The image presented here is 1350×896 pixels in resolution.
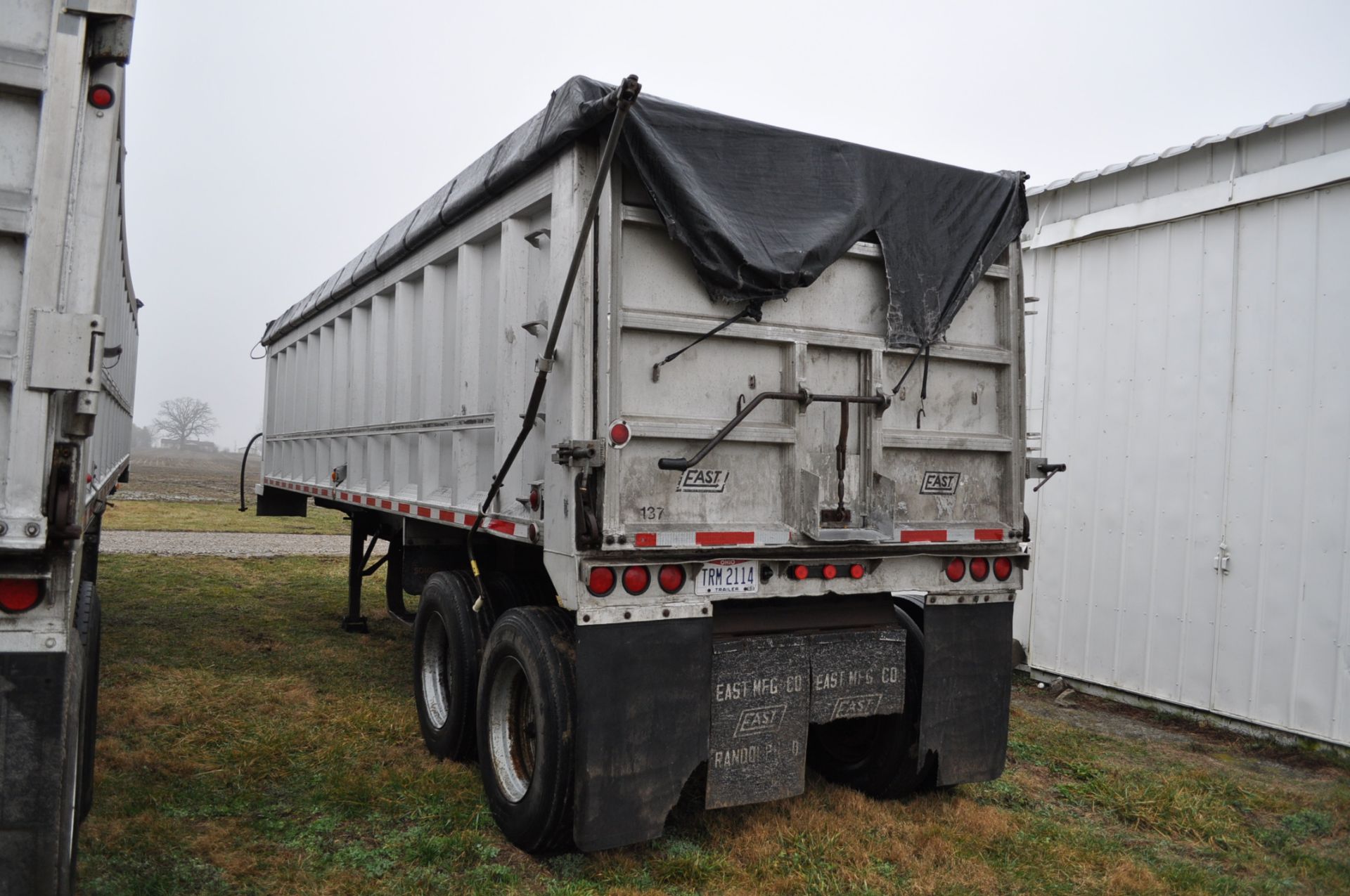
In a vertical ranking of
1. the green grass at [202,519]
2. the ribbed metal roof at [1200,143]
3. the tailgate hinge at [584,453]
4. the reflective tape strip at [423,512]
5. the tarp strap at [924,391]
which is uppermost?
the ribbed metal roof at [1200,143]

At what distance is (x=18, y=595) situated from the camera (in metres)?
2.96

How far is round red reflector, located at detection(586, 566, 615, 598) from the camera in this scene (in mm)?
3943

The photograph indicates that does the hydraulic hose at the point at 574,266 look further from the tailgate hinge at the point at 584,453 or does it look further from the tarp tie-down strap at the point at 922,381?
the tarp tie-down strap at the point at 922,381

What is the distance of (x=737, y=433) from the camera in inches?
169

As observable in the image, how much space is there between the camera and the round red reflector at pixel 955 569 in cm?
491

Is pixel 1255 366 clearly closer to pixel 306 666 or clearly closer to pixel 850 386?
pixel 850 386

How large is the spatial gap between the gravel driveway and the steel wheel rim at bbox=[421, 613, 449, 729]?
35.6ft

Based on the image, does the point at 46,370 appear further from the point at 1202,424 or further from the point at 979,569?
the point at 1202,424

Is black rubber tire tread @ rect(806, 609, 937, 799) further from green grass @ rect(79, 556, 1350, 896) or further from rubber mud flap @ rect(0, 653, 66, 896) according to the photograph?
rubber mud flap @ rect(0, 653, 66, 896)

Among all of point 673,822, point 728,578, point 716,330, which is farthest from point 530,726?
point 716,330

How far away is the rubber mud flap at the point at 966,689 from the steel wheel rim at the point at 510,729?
74.1 inches

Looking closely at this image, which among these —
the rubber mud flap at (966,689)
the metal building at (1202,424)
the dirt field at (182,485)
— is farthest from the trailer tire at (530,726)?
the dirt field at (182,485)

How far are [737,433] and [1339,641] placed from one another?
14.6 ft

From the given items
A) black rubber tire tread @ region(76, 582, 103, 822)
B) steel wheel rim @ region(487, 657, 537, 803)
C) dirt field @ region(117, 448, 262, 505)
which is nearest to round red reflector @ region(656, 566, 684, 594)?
steel wheel rim @ region(487, 657, 537, 803)
